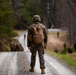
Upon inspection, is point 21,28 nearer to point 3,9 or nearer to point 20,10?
point 20,10

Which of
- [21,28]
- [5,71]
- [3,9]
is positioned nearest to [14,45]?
[3,9]

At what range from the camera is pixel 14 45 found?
33.9m

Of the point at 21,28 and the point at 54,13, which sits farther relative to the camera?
the point at 21,28

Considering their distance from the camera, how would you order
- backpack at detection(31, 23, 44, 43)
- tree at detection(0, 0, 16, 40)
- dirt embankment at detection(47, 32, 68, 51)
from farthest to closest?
dirt embankment at detection(47, 32, 68, 51), tree at detection(0, 0, 16, 40), backpack at detection(31, 23, 44, 43)

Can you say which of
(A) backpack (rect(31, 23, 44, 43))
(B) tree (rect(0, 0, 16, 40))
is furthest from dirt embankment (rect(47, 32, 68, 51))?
(A) backpack (rect(31, 23, 44, 43))

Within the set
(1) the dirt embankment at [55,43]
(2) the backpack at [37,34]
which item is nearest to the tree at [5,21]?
(1) the dirt embankment at [55,43]

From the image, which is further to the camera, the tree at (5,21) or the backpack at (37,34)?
the tree at (5,21)

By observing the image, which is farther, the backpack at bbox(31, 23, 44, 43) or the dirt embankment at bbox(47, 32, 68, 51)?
the dirt embankment at bbox(47, 32, 68, 51)

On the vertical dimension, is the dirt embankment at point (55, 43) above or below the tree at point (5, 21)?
below

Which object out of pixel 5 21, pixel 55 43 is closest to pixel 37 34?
pixel 5 21

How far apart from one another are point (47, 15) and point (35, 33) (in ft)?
270

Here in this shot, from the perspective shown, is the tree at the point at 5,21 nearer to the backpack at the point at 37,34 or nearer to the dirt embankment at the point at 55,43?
the dirt embankment at the point at 55,43

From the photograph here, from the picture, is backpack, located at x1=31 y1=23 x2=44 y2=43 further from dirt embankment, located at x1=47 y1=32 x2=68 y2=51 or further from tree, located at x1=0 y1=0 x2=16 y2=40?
dirt embankment, located at x1=47 y1=32 x2=68 y2=51

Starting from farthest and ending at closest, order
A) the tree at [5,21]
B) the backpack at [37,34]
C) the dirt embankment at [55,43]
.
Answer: the dirt embankment at [55,43] < the tree at [5,21] < the backpack at [37,34]
